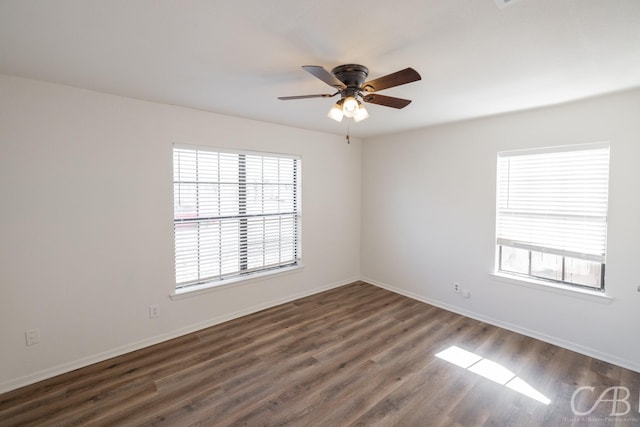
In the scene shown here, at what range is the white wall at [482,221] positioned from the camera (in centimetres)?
268

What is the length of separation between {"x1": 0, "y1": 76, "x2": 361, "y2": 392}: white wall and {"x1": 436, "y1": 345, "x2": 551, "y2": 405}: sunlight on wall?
2548mm

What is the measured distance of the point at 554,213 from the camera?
313 cm

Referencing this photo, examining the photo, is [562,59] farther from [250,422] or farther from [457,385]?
[250,422]

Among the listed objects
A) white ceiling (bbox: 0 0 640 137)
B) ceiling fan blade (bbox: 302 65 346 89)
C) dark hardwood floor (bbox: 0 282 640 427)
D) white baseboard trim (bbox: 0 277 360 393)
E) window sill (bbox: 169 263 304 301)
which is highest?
white ceiling (bbox: 0 0 640 137)

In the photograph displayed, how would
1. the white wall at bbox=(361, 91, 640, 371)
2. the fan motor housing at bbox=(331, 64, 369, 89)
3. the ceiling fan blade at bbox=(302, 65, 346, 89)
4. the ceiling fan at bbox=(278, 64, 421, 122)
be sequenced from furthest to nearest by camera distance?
the white wall at bbox=(361, 91, 640, 371), the fan motor housing at bbox=(331, 64, 369, 89), the ceiling fan at bbox=(278, 64, 421, 122), the ceiling fan blade at bbox=(302, 65, 346, 89)

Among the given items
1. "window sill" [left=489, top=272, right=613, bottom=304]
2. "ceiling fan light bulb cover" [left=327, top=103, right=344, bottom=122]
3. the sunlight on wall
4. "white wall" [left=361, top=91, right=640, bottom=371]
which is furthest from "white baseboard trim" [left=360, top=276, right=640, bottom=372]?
"ceiling fan light bulb cover" [left=327, top=103, right=344, bottom=122]

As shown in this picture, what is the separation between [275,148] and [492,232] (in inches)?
116

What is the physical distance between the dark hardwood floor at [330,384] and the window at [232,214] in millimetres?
776

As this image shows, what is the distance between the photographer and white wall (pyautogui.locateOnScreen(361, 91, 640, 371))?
2.68 meters

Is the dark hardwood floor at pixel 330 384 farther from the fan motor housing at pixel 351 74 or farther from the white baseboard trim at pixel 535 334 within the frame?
the fan motor housing at pixel 351 74

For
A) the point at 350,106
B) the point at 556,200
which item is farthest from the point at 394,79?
the point at 556,200

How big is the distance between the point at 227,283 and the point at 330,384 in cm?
176

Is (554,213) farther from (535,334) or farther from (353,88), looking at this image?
(353,88)

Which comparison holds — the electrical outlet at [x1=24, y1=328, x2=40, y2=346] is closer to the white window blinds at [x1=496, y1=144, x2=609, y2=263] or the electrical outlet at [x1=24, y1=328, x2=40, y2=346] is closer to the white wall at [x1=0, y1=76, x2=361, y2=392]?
the white wall at [x1=0, y1=76, x2=361, y2=392]
